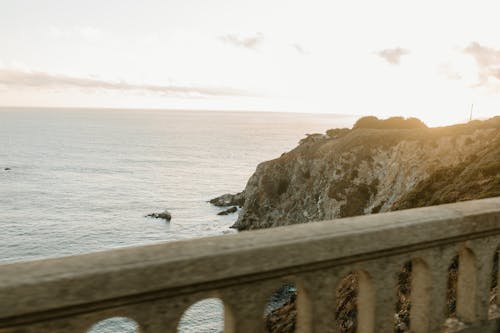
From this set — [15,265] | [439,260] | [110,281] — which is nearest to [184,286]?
[110,281]

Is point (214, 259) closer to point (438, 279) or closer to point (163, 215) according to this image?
point (438, 279)

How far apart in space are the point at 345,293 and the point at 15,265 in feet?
49.1

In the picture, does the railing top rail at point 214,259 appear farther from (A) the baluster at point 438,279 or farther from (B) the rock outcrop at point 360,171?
(B) the rock outcrop at point 360,171

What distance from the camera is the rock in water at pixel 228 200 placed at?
8500cm

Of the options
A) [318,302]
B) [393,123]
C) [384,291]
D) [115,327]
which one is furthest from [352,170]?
[318,302]

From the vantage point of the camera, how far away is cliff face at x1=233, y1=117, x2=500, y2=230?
45.2 metres

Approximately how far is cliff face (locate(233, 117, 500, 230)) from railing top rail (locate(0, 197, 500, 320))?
32.1 metres

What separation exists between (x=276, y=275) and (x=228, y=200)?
3275 inches

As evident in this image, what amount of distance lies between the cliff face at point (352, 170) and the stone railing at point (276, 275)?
104 feet

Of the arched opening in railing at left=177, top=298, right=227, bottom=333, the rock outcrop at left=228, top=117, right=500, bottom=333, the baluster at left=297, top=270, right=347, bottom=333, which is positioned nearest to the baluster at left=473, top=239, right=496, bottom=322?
the baluster at left=297, top=270, right=347, bottom=333

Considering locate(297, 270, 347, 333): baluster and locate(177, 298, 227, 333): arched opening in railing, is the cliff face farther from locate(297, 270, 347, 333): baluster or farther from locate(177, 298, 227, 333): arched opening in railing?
locate(297, 270, 347, 333): baluster

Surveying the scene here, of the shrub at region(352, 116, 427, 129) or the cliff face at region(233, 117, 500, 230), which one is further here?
the shrub at region(352, 116, 427, 129)

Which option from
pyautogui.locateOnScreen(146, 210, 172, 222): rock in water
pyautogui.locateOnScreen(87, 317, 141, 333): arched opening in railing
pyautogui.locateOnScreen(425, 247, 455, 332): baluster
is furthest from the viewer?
pyautogui.locateOnScreen(146, 210, 172, 222): rock in water

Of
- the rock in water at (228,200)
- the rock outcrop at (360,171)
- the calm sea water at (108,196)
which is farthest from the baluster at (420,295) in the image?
the rock in water at (228,200)
